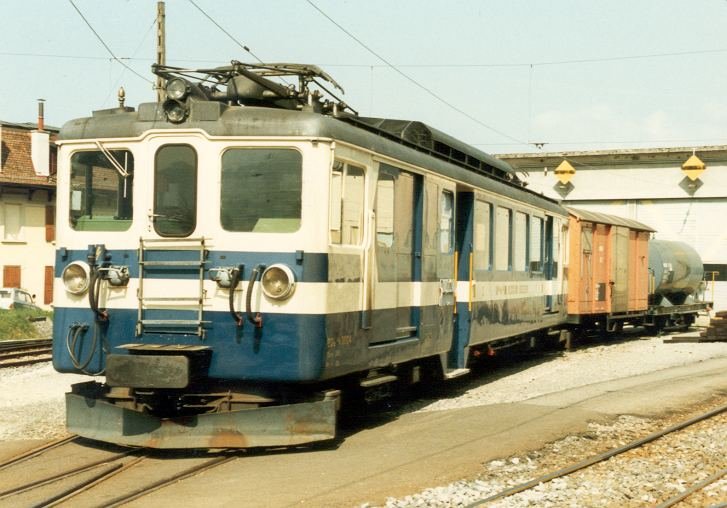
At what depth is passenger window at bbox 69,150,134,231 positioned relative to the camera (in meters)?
8.41

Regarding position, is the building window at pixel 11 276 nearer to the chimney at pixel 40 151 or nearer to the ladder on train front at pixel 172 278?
the chimney at pixel 40 151

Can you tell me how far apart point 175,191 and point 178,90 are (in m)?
0.85

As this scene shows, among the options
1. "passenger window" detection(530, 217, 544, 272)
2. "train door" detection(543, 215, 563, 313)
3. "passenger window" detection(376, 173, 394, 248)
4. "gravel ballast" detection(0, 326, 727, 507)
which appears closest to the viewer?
"gravel ballast" detection(0, 326, 727, 507)

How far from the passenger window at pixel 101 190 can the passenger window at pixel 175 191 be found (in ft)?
0.85

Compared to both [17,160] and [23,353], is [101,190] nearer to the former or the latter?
[23,353]

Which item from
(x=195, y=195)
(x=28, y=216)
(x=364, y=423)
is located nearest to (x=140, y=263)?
(x=195, y=195)

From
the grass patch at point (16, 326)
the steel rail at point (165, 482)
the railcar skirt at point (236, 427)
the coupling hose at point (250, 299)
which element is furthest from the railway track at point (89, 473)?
the grass patch at point (16, 326)

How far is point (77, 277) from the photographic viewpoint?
27.6 feet

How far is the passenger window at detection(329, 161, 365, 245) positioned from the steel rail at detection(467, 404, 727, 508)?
2.48 m

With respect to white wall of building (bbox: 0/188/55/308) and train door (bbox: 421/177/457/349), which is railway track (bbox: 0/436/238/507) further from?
white wall of building (bbox: 0/188/55/308)

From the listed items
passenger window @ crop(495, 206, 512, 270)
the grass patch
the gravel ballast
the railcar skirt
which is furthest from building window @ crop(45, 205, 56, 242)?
the railcar skirt

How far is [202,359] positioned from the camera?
802cm

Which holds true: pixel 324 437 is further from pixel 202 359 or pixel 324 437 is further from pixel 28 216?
pixel 28 216

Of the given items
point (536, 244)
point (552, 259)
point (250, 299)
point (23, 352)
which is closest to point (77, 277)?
point (250, 299)
